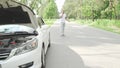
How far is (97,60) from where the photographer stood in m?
8.10

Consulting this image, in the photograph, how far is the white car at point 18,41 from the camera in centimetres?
494

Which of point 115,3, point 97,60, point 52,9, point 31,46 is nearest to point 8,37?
Answer: point 31,46

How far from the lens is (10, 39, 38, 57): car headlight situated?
4.99 meters

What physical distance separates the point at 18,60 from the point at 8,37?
719 millimetres

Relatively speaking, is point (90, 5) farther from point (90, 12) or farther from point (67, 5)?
point (67, 5)

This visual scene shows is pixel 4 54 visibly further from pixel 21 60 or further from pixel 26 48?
pixel 26 48

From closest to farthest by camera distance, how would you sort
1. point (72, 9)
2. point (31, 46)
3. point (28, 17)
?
1. point (31, 46)
2. point (28, 17)
3. point (72, 9)

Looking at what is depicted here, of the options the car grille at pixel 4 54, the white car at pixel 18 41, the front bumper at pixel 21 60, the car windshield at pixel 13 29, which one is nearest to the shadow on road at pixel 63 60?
the white car at pixel 18 41

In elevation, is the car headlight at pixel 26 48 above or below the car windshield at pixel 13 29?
below

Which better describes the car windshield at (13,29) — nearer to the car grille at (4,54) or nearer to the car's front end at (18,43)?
the car's front end at (18,43)

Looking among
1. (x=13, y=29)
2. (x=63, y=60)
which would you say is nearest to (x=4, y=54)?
(x=13, y=29)

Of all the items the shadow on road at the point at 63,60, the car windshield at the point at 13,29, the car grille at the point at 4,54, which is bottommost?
the shadow on road at the point at 63,60

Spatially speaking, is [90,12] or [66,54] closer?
[66,54]

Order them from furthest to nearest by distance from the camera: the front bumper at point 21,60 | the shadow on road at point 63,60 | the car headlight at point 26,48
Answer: the shadow on road at point 63,60
the car headlight at point 26,48
the front bumper at point 21,60
